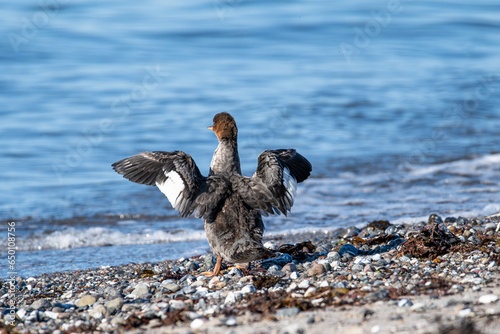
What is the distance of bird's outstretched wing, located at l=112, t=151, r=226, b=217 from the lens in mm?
6000

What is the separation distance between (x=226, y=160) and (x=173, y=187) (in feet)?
2.45

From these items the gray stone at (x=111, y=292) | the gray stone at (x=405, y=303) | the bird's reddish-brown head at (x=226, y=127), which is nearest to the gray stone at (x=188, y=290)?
the gray stone at (x=111, y=292)

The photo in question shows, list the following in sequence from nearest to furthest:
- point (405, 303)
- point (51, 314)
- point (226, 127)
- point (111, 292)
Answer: point (405, 303) → point (51, 314) → point (111, 292) → point (226, 127)

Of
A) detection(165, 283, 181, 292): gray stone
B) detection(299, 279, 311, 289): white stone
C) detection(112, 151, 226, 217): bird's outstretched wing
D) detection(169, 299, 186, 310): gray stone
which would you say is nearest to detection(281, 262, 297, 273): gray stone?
detection(299, 279, 311, 289): white stone

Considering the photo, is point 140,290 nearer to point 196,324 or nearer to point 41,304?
point 41,304

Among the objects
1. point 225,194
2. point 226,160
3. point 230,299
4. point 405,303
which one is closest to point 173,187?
point 225,194

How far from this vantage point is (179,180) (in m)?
6.06

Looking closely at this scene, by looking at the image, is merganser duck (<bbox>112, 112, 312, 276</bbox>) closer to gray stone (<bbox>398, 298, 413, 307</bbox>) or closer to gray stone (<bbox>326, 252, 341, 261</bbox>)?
gray stone (<bbox>326, 252, 341, 261</bbox>)

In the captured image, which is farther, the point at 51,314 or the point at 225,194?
the point at 225,194

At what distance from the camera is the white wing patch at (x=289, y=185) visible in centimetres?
627

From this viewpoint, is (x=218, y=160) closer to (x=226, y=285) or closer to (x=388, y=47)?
(x=226, y=285)

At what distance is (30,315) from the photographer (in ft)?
16.8

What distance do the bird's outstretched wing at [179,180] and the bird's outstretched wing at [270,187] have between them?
30 cm

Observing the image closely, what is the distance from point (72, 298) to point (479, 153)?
33.6 feet
